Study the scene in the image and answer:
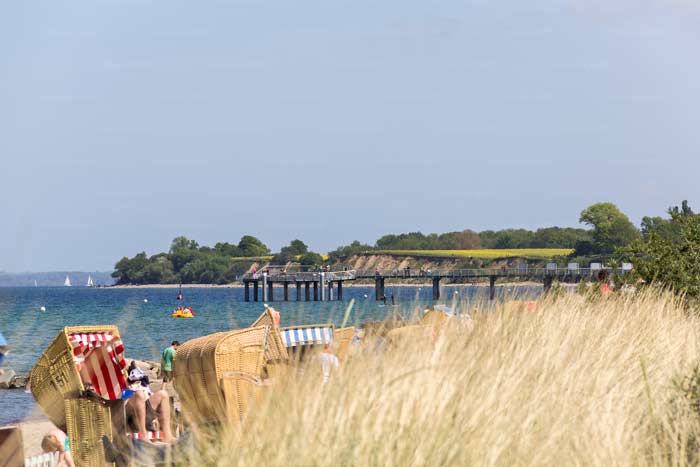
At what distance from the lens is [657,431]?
6.40 meters

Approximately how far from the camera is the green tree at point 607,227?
159 m

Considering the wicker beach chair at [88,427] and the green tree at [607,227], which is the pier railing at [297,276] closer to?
the green tree at [607,227]

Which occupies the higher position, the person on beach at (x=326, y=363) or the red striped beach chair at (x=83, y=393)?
the person on beach at (x=326, y=363)

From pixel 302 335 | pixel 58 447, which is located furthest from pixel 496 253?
pixel 58 447

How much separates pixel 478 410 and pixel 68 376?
193 inches

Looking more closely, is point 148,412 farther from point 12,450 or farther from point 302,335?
point 302,335

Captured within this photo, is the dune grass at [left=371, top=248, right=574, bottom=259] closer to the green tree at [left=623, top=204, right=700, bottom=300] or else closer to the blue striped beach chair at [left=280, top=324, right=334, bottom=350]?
the green tree at [left=623, top=204, right=700, bottom=300]

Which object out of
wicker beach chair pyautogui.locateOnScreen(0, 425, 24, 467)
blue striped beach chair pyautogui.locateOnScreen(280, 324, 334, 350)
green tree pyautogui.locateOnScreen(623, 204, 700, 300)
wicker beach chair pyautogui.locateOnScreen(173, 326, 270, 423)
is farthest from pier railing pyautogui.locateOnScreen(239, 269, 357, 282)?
wicker beach chair pyautogui.locateOnScreen(0, 425, 24, 467)

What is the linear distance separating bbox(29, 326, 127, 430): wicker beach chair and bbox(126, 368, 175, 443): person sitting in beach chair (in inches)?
6.7

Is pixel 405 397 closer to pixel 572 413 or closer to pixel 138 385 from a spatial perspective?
pixel 572 413

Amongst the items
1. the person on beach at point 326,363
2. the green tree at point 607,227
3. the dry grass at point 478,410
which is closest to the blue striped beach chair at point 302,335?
the dry grass at point 478,410

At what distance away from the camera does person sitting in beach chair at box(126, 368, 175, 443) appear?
30.2 ft

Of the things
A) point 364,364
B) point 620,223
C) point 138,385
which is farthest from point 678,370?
point 620,223

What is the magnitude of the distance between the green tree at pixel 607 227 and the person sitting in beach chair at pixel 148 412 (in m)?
141
